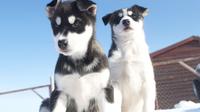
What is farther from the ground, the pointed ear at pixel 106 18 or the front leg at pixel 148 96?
the pointed ear at pixel 106 18

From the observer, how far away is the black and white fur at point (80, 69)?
4.48 metres

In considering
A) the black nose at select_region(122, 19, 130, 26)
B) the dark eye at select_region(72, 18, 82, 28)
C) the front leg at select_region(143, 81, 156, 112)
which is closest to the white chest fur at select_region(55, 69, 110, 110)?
the dark eye at select_region(72, 18, 82, 28)

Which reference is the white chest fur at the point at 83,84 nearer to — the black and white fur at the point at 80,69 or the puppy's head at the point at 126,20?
the black and white fur at the point at 80,69

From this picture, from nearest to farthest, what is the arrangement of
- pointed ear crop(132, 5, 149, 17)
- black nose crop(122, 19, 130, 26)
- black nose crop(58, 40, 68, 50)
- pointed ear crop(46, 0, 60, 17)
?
black nose crop(58, 40, 68, 50)
pointed ear crop(46, 0, 60, 17)
black nose crop(122, 19, 130, 26)
pointed ear crop(132, 5, 149, 17)

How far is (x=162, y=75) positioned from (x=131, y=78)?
54.6 ft

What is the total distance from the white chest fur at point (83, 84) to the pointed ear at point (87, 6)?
2.50 ft

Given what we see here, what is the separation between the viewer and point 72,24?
14.4 ft

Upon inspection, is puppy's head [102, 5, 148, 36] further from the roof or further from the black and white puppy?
the roof

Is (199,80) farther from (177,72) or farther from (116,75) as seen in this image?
(177,72)

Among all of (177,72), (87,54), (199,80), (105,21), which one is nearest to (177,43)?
(177,72)

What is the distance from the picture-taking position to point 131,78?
562 centimetres

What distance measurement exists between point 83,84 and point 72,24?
A: 0.73 metres

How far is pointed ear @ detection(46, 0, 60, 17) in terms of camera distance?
4.66 metres

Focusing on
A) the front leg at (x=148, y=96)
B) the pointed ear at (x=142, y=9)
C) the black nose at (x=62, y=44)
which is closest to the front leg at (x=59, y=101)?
the black nose at (x=62, y=44)
